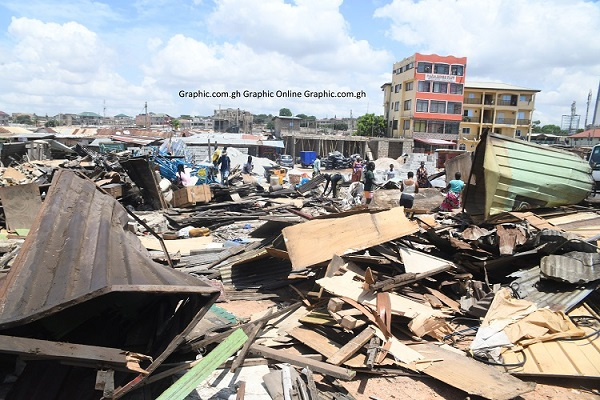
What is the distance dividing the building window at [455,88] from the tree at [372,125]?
10.2 metres

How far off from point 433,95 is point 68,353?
45.2m

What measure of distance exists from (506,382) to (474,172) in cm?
535

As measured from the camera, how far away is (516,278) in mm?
5508

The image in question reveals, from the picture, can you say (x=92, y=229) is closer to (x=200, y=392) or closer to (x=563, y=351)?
(x=200, y=392)

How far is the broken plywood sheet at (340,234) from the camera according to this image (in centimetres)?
586

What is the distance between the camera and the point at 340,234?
6.21 metres

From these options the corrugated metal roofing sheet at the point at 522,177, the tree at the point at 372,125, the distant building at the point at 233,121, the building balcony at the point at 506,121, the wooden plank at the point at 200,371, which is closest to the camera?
the wooden plank at the point at 200,371

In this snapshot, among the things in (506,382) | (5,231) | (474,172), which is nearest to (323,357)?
(506,382)

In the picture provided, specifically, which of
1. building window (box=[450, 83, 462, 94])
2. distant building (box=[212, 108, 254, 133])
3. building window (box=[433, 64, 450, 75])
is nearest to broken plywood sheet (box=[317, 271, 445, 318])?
building window (box=[433, 64, 450, 75])

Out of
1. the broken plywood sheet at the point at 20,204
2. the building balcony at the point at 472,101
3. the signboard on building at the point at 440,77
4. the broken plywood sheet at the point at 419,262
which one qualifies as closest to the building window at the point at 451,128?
the signboard on building at the point at 440,77

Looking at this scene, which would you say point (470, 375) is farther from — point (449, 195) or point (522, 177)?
point (449, 195)

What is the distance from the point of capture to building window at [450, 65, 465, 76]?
4234cm

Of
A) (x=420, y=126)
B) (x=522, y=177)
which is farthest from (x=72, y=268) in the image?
(x=420, y=126)

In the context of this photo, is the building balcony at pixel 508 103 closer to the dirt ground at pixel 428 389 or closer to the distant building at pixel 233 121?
the distant building at pixel 233 121
